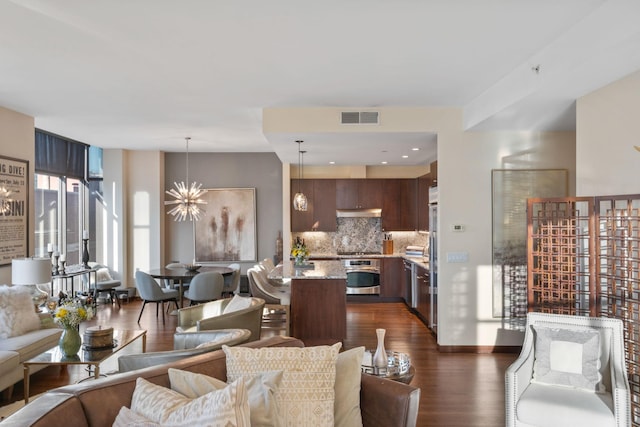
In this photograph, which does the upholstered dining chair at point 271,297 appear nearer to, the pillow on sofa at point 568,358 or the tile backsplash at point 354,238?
the tile backsplash at point 354,238

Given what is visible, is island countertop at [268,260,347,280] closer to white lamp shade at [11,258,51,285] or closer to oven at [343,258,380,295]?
oven at [343,258,380,295]

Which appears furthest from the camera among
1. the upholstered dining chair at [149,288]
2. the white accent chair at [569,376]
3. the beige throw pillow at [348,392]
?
the upholstered dining chair at [149,288]

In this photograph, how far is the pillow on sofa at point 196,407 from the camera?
5.62ft

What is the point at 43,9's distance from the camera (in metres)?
2.99

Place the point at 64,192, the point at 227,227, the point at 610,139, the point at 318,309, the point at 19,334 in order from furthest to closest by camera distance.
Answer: the point at 227,227 < the point at 64,192 < the point at 318,309 < the point at 19,334 < the point at 610,139

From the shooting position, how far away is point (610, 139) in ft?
12.0

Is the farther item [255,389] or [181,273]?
[181,273]

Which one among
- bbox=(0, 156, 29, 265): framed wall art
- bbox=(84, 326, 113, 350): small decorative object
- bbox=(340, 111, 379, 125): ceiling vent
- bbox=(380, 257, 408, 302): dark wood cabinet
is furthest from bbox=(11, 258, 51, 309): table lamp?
bbox=(380, 257, 408, 302): dark wood cabinet

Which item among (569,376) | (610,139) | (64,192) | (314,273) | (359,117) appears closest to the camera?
(569,376)

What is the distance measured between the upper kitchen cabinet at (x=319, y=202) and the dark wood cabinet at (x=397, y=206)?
40.5 inches

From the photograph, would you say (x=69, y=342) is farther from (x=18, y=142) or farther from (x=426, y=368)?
(x=426, y=368)

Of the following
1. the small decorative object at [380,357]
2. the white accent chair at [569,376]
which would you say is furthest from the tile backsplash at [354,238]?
the small decorative object at [380,357]

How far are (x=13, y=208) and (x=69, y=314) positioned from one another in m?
2.56

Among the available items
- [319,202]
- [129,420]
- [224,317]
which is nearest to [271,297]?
[224,317]
